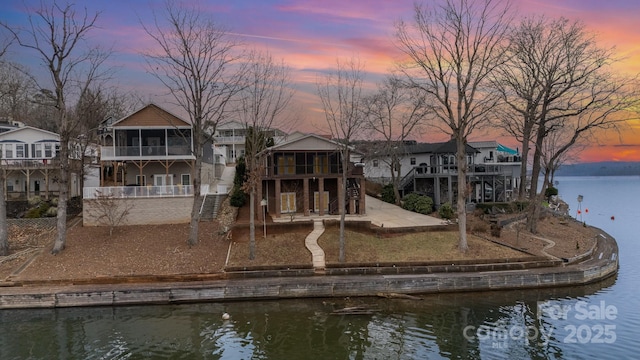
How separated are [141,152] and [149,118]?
2930 mm

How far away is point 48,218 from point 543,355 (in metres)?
29.9

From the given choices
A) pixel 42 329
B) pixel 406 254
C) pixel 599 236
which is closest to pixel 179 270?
pixel 42 329

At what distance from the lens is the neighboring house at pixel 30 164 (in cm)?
3453

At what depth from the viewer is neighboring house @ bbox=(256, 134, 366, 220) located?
30.6 metres

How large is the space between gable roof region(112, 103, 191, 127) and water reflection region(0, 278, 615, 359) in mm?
17565

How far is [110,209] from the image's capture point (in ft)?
84.8

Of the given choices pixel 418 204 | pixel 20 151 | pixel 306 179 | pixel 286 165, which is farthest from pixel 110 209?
pixel 418 204

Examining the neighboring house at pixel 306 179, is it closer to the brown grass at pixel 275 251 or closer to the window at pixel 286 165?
the window at pixel 286 165

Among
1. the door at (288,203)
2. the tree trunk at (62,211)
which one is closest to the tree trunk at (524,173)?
the door at (288,203)

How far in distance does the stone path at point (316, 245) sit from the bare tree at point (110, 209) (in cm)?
1260

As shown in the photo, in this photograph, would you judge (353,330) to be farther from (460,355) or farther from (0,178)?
(0,178)

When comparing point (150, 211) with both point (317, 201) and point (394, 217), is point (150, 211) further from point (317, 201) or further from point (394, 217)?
point (394, 217)

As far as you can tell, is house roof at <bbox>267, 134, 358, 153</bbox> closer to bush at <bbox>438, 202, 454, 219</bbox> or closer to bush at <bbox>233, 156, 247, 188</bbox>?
bush at <bbox>233, 156, 247, 188</bbox>

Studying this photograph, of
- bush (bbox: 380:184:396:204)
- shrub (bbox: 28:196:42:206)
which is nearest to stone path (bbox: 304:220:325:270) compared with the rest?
bush (bbox: 380:184:396:204)
